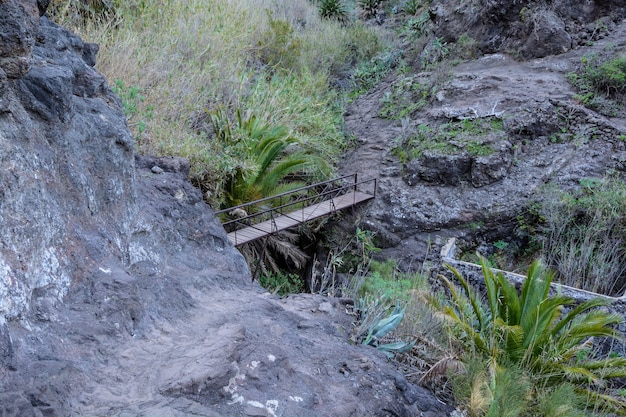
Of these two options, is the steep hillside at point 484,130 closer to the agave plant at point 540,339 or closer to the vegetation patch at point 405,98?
the vegetation patch at point 405,98

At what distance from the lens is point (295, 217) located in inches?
350

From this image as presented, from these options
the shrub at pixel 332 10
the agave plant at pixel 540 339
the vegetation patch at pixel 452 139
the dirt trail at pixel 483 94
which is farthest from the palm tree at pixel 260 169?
the shrub at pixel 332 10

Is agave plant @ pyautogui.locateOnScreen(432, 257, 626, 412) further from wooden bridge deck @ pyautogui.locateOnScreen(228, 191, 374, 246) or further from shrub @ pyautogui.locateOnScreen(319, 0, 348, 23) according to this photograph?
shrub @ pyautogui.locateOnScreen(319, 0, 348, 23)

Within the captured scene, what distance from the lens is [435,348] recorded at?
459 centimetres

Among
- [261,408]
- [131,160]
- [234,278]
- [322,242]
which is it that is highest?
[131,160]

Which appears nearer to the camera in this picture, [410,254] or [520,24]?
[410,254]

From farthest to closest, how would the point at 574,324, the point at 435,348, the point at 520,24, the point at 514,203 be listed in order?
the point at 520,24
the point at 514,203
the point at 574,324
the point at 435,348

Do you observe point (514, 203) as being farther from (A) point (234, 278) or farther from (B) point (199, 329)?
(B) point (199, 329)

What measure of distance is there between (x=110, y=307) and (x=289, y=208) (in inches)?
241

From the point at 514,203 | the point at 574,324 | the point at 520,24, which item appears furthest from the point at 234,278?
the point at 520,24

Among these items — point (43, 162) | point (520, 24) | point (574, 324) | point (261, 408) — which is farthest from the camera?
point (520, 24)

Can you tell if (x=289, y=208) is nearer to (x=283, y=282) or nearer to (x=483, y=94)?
(x=283, y=282)

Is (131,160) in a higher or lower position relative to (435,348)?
higher

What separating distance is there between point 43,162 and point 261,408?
192 centimetres
